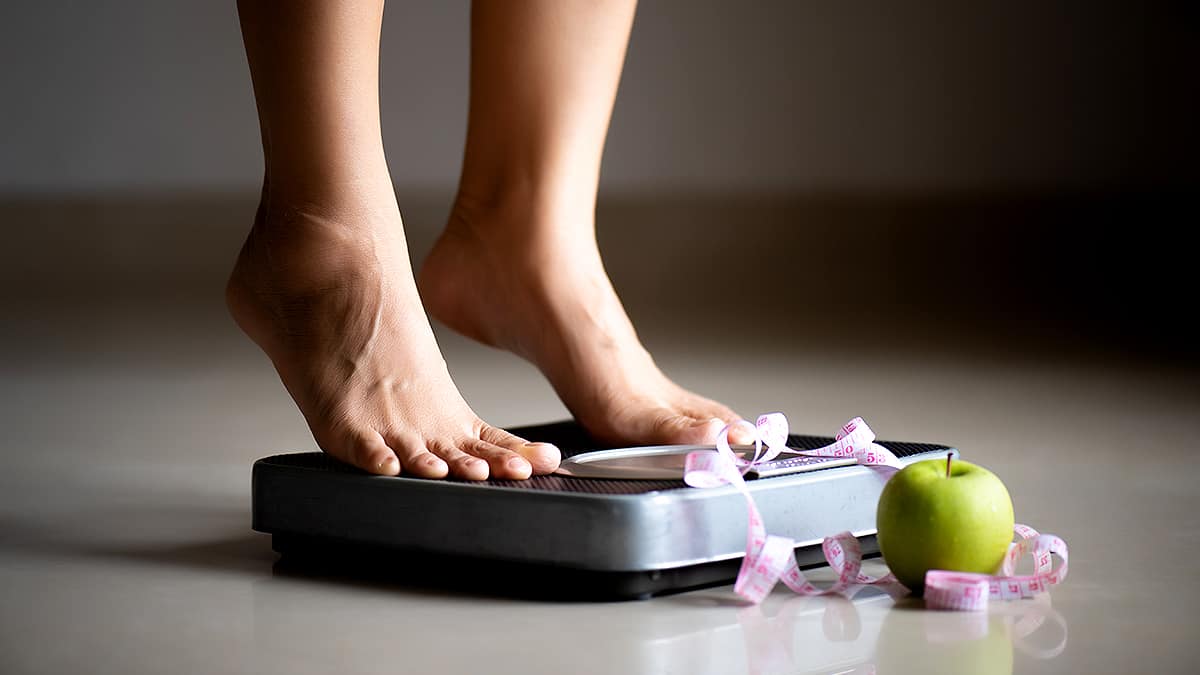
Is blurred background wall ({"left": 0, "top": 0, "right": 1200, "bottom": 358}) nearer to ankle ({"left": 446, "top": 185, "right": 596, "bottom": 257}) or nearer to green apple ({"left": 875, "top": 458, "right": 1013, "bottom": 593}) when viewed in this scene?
ankle ({"left": 446, "top": 185, "right": 596, "bottom": 257})

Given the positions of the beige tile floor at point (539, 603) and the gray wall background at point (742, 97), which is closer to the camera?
the beige tile floor at point (539, 603)

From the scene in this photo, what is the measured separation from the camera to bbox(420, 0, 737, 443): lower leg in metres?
1.75

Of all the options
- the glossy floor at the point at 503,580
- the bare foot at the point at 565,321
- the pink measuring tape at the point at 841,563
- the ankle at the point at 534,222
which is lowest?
the glossy floor at the point at 503,580

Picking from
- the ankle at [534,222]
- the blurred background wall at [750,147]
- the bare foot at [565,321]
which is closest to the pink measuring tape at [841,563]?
the bare foot at [565,321]

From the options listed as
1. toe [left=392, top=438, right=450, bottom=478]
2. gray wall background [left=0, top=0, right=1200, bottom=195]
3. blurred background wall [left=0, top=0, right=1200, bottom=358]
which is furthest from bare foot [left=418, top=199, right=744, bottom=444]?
gray wall background [left=0, top=0, right=1200, bottom=195]

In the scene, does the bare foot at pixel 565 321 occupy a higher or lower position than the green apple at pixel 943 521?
higher

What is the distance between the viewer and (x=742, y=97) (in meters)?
6.34

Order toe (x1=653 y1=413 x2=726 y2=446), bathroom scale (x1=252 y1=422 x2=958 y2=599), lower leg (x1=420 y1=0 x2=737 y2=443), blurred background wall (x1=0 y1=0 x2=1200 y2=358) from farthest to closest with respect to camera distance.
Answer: blurred background wall (x1=0 y1=0 x2=1200 y2=358) → lower leg (x1=420 y1=0 x2=737 y2=443) → toe (x1=653 y1=413 x2=726 y2=446) → bathroom scale (x1=252 y1=422 x2=958 y2=599)

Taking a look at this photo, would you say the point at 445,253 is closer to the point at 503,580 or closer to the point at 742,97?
the point at 503,580

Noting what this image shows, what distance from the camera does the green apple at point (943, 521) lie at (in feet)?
4.05

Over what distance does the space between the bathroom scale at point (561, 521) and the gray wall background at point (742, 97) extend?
4477 millimetres

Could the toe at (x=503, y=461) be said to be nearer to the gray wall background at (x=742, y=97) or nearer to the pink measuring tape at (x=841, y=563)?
the pink measuring tape at (x=841, y=563)

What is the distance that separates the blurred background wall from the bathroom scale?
117 inches

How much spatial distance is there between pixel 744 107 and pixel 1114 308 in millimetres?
2596
